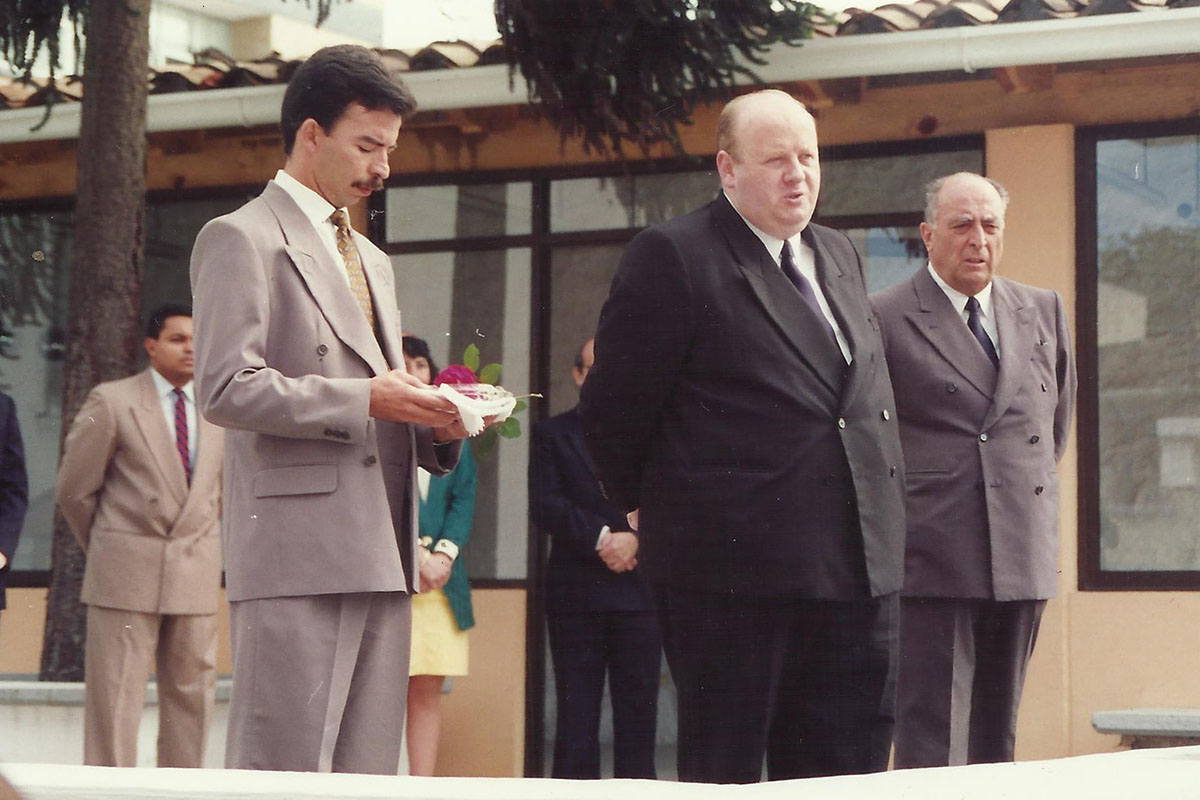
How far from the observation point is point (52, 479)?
386 inches

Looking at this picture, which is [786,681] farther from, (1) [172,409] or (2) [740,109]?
(1) [172,409]

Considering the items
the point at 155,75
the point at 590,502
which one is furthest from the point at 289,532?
the point at 155,75

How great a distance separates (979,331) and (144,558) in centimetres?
327

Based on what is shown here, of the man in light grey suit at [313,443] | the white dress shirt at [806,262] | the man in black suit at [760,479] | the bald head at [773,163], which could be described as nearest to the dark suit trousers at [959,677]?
the man in black suit at [760,479]

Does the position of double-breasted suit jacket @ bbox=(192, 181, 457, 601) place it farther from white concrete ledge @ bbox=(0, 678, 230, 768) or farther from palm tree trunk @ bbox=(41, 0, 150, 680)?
palm tree trunk @ bbox=(41, 0, 150, 680)

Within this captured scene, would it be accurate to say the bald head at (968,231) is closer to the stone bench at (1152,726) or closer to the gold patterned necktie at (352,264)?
the gold patterned necktie at (352,264)

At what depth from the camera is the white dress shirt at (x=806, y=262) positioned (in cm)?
376

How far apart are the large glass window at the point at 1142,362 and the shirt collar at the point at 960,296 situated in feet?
9.67

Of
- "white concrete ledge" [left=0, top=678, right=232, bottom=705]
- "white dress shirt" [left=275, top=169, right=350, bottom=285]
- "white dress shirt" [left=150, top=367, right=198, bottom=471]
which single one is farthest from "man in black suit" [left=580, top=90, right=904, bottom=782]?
"white concrete ledge" [left=0, top=678, right=232, bottom=705]

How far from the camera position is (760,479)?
3602 millimetres

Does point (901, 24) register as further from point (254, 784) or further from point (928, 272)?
point (254, 784)

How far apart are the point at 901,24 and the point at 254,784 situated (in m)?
6.01

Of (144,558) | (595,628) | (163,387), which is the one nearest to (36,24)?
(163,387)

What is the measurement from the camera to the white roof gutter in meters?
7.07
